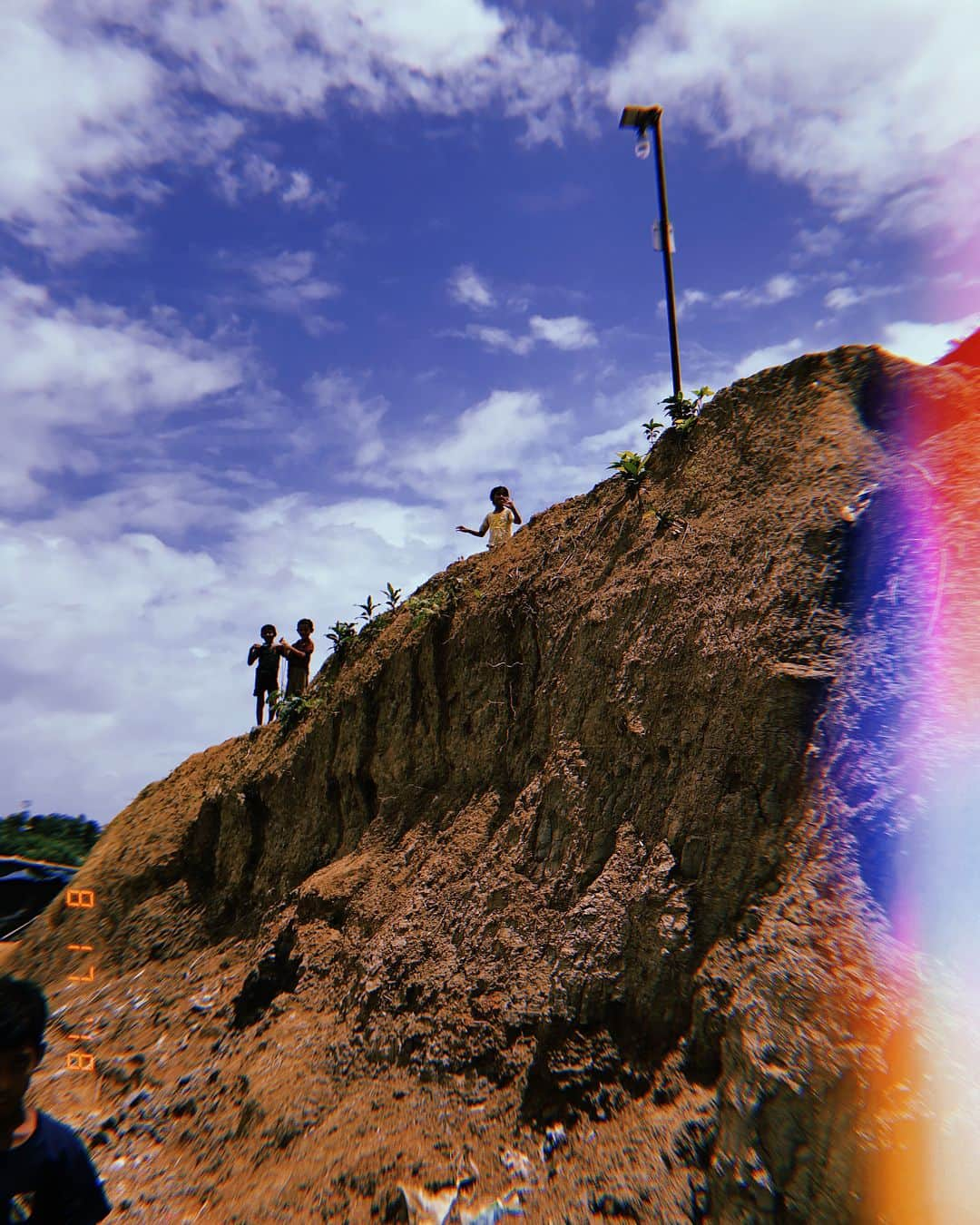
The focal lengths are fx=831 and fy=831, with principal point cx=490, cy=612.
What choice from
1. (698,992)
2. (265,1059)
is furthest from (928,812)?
(265,1059)

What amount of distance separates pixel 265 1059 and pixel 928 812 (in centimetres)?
581

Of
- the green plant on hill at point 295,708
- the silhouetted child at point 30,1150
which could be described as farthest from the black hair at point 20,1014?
the green plant on hill at point 295,708

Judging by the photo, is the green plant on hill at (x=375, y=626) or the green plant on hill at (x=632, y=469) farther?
the green plant on hill at (x=375, y=626)

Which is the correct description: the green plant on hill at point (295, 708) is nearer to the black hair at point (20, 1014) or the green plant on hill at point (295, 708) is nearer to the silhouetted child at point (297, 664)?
the silhouetted child at point (297, 664)

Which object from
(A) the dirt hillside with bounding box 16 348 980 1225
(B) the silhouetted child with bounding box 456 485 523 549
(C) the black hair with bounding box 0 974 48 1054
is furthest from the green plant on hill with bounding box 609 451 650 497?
(C) the black hair with bounding box 0 974 48 1054

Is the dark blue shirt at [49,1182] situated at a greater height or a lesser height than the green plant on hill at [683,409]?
lesser

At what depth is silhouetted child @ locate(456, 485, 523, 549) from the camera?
10086 mm

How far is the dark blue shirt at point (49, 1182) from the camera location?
2.29 metres

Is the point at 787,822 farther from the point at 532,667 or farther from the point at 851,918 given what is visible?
the point at 532,667

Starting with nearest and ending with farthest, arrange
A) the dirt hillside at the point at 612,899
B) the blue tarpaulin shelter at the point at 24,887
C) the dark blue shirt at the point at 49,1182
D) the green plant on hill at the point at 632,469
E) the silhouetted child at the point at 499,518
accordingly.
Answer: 1. the dark blue shirt at the point at 49,1182
2. the dirt hillside at the point at 612,899
3. the green plant on hill at the point at 632,469
4. the silhouetted child at the point at 499,518
5. the blue tarpaulin shelter at the point at 24,887

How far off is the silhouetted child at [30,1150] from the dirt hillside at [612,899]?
308 cm

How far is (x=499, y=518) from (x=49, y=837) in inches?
397

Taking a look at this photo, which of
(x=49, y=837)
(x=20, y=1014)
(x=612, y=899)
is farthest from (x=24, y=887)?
(x=20, y=1014)

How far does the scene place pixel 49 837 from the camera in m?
14.3
